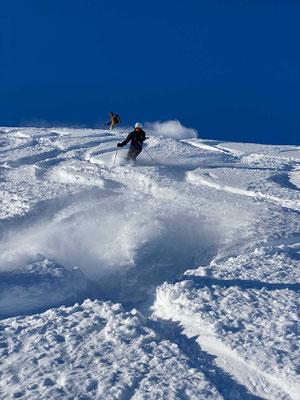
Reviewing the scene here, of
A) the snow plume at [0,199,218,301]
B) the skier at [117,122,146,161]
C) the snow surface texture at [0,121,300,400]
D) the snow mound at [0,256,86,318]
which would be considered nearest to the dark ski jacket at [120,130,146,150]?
the skier at [117,122,146,161]

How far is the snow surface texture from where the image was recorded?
3625mm

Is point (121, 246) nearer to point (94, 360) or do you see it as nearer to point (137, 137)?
point (94, 360)

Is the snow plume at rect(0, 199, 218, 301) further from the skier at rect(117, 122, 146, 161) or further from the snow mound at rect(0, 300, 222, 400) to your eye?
the skier at rect(117, 122, 146, 161)

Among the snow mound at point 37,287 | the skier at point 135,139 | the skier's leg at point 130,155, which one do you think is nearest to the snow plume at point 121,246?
the snow mound at point 37,287

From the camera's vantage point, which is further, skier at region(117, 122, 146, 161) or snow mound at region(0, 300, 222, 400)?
skier at region(117, 122, 146, 161)

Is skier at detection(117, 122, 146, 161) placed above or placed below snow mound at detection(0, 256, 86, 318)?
above

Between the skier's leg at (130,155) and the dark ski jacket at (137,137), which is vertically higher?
the dark ski jacket at (137,137)

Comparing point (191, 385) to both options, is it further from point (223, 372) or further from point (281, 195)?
point (281, 195)

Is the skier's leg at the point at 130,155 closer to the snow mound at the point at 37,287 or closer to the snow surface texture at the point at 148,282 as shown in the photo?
the snow surface texture at the point at 148,282

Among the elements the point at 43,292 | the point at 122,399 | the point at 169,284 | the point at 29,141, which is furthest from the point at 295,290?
the point at 29,141

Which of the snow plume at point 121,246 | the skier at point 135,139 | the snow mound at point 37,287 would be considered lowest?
the snow mound at point 37,287

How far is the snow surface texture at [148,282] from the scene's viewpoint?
3.62m

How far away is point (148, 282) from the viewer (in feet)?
20.7

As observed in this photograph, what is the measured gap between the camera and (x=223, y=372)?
381cm
